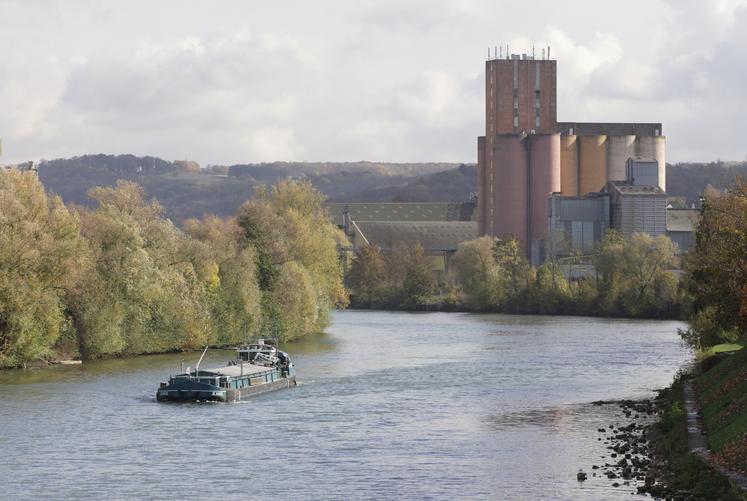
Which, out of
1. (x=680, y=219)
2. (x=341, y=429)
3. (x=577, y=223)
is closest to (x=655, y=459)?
(x=341, y=429)

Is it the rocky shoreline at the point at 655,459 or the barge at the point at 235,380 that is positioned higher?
the barge at the point at 235,380

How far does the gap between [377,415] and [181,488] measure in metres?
16.3

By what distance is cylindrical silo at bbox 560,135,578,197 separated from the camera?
641ft

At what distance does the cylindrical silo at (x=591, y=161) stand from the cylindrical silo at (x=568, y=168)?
92 cm

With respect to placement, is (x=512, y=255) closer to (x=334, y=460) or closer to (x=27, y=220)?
(x=27, y=220)

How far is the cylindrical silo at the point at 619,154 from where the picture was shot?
19712 centimetres

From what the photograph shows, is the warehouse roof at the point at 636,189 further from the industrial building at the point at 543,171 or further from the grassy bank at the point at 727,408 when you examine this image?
A: the grassy bank at the point at 727,408

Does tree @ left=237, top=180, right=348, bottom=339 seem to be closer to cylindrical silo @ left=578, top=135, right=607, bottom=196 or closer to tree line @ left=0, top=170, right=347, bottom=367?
tree line @ left=0, top=170, right=347, bottom=367

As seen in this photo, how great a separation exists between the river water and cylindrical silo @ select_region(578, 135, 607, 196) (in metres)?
113

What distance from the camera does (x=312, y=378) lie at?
224 feet

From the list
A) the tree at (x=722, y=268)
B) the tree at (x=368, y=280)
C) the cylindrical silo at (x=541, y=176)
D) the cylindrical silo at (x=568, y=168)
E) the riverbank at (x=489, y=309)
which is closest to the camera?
the tree at (x=722, y=268)

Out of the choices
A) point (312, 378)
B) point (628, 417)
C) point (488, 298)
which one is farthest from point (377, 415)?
point (488, 298)

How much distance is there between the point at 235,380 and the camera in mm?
60562

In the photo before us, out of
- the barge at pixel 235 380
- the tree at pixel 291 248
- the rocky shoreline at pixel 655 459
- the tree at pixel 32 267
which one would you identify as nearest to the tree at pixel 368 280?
the tree at pixel 291 248
